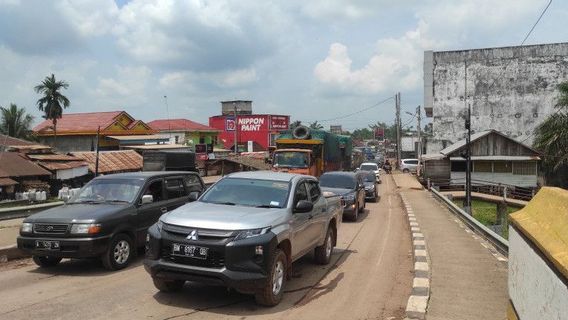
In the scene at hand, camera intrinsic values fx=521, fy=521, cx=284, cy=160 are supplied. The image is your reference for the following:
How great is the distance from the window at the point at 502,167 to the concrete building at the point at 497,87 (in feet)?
Answer: 40.5

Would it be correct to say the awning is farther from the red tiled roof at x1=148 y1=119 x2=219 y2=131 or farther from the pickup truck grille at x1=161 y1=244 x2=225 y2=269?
the red tiled roof at x1=148 y1=119 x2=219 y2=131

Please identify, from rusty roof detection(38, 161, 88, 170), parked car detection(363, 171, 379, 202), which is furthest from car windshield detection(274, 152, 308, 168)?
rusty roof detection(38, 161, 88, 170)

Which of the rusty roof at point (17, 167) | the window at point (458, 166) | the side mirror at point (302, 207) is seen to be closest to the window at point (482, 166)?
the window at point (458, 166)

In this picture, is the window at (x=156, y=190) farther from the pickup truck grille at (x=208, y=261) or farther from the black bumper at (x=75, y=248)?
the pickup truck grille at (x=208, y=261)

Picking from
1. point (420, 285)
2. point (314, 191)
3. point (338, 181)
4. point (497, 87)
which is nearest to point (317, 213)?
point (314, 191)

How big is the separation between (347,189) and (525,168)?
2536cm

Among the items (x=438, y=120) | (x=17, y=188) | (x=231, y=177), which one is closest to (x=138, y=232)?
(x=231, y=177)

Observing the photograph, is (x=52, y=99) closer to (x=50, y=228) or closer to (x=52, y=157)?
(x=52, y=157)

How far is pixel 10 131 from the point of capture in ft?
171

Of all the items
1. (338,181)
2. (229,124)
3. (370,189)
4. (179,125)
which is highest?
(229,124)

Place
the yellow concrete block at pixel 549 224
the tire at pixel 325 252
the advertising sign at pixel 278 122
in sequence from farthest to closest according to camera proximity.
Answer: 1. the advertising sign at pixel 278 122
2. the tire at pixel 325 252
3. the yellow concrete block at pixel 549 224

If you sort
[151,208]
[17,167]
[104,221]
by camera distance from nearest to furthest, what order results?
[104,221] → [151,208] → [17,167]

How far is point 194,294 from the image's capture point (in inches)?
291

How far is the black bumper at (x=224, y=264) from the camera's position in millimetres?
6441
